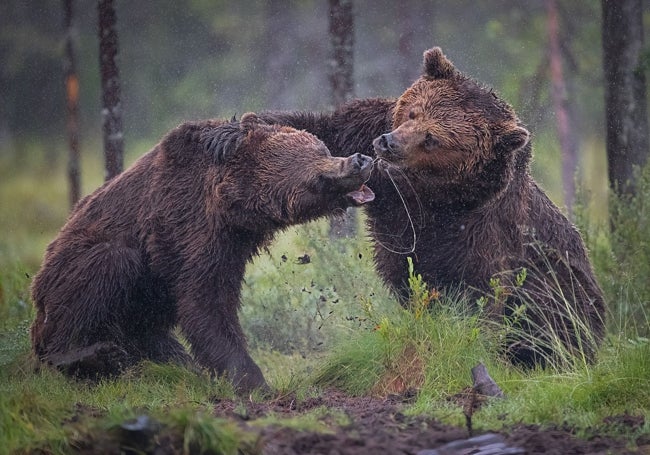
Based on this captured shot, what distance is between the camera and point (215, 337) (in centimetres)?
573

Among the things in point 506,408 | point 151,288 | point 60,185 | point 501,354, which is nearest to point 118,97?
point 151,288

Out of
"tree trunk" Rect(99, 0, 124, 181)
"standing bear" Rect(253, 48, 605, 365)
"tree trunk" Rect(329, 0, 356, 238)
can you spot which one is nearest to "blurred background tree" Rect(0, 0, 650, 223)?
"tree trunk" Rect(329, 0, 356, 238)

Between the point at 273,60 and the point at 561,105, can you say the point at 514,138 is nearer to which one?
the point at 561,105

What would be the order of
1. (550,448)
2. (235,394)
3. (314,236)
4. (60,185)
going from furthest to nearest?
(60,185) < (314,236) < (235,394) < (550,448)

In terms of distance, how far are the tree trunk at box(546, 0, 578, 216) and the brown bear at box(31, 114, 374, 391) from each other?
12659 millimetres

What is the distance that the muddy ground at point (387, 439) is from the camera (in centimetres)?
354

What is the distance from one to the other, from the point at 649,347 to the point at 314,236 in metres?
3.72

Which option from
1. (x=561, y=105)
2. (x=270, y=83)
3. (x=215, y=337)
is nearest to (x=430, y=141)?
(x=215, y=337)

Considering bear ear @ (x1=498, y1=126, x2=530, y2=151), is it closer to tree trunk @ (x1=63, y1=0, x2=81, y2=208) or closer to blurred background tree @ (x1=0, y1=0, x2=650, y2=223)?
tree trunk @ (x1=63, y1=0, x2=81, y2=208)

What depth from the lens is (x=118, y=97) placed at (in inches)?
359

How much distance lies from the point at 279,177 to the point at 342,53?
4334 mm

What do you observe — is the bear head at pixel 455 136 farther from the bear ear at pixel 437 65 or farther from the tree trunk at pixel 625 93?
the tree trunk at pixel 625 93

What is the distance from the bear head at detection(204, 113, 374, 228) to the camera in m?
5.68

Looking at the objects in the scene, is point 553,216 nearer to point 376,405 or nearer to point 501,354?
point 501,354
